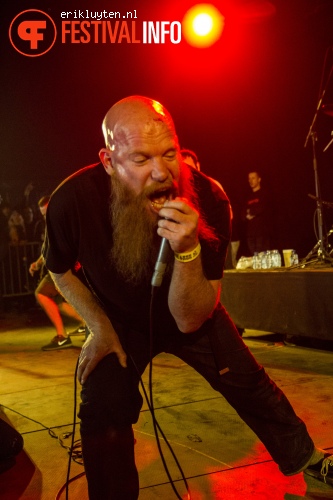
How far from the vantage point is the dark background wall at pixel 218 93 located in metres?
8.76

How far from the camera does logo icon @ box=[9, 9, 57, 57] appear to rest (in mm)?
8477

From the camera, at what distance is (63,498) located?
9.57 feet

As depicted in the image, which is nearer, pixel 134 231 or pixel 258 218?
pixel 134 231

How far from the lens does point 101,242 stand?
2518 mm

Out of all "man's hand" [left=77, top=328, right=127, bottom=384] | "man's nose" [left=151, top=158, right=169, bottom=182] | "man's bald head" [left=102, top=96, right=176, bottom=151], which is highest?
"man's bald head" [left=102, top=96, right=176, bottom=151]

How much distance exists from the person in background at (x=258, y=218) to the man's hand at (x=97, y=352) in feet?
24.3

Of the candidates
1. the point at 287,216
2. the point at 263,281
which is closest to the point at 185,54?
the point at 287,216

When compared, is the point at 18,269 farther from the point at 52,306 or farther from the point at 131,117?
the point at 131,117

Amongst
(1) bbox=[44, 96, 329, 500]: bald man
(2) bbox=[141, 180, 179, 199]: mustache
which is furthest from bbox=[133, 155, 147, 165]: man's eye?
(2) bbox=[141, 180, 179, 199]: mustache

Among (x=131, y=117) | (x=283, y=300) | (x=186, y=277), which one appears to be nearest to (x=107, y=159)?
(x=131, y=117)

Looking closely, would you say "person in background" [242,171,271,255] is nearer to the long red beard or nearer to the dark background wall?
the dark background wall

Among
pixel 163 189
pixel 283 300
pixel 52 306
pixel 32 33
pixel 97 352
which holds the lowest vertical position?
pixel 52 306

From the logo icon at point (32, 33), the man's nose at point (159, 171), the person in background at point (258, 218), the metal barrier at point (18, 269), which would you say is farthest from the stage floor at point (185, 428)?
the metal barrier at point (18, 269)

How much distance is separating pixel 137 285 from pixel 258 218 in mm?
7335
